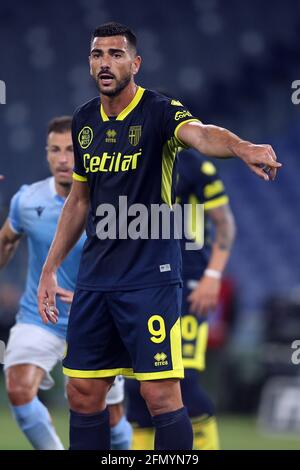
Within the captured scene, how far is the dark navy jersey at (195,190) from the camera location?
6.53m

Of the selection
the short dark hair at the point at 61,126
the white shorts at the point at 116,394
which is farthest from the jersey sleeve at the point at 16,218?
the white shorts at the point at 116,394

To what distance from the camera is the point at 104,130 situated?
4.75 meters

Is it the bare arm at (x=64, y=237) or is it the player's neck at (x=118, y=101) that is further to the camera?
the bare arm at (x=64, y=237)

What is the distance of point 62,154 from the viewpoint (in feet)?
19.2

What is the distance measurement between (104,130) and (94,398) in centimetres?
114

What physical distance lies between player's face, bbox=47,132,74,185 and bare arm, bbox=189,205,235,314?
1046 millimetres

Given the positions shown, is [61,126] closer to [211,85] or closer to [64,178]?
[64,178]

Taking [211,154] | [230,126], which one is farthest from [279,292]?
[211,154]

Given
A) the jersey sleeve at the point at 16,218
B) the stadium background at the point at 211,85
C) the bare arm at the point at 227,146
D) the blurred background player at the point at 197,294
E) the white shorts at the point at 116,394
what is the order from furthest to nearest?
the stadium background at the point at 211,85 → the blurred background player at the point at 197,294 → the white shorts at the point at 116,394 → the jersey sleeve at the point at 16,218 → the bare arm at the point at 227,146

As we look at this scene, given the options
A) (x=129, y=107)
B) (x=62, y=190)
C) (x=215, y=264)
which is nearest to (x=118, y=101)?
(x=129, y=107)

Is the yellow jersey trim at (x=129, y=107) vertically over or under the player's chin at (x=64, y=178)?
over

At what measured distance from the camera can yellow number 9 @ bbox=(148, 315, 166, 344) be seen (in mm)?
4668

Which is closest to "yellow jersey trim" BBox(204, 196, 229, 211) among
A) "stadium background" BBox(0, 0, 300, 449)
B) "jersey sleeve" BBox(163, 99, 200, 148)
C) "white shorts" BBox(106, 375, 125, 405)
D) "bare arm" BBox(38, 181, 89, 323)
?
"white shorts" BBox(106, 375, 125, 405)

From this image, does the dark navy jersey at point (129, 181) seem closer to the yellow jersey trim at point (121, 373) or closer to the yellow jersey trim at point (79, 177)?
the yellow jersey trim at point (79, 177)
